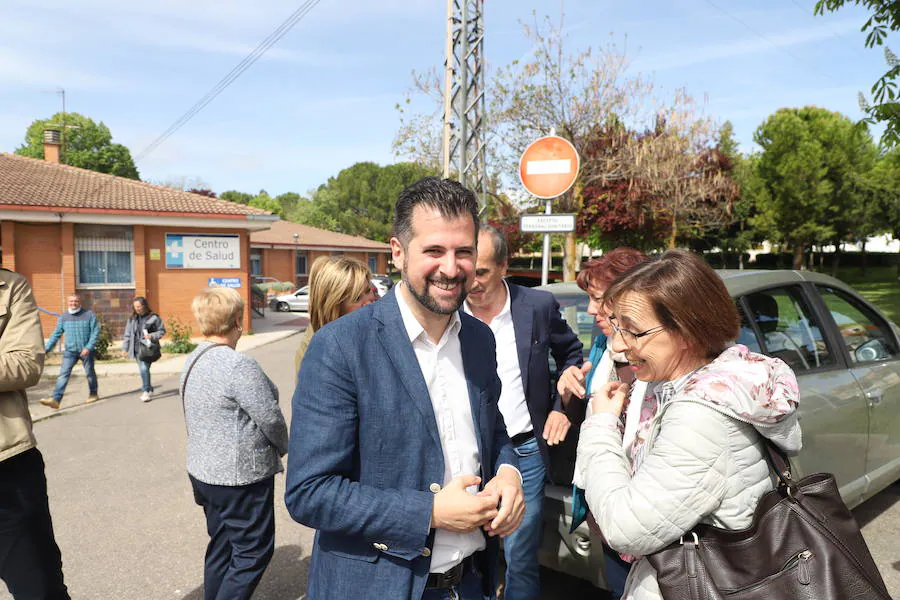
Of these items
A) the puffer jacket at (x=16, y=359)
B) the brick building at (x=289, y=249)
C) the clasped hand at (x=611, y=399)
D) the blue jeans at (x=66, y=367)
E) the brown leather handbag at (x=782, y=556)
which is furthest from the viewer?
the brick building at (x=289, y=249)

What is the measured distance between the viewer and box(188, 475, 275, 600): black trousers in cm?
279

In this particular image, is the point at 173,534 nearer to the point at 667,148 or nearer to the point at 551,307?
the point at 551,307

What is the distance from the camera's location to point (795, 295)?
3.55 meters

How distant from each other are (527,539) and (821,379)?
1.87m

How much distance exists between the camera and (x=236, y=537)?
280cm

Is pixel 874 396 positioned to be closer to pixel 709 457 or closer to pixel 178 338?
pixel 709 457

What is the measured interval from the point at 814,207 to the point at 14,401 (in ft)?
130

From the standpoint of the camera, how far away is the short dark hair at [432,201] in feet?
5.69

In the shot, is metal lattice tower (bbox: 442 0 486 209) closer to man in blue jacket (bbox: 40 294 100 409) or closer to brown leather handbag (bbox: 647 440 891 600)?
man in blue jacket (bbox: 40 294 100 409)

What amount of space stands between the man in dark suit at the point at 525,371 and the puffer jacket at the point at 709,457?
126cm

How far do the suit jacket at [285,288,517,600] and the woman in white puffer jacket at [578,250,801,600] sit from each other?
515 millimetres

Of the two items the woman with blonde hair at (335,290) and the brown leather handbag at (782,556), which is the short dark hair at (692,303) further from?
the woman with blonde hair at (335,290)

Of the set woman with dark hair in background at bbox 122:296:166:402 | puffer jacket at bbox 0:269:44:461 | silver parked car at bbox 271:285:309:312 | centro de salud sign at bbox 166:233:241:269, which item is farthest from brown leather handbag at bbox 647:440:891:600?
silver parked car at bbox 271:285:309:312

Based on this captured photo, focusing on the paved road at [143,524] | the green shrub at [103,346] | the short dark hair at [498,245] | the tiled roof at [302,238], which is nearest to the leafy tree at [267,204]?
the tiled roof at [302,238]
